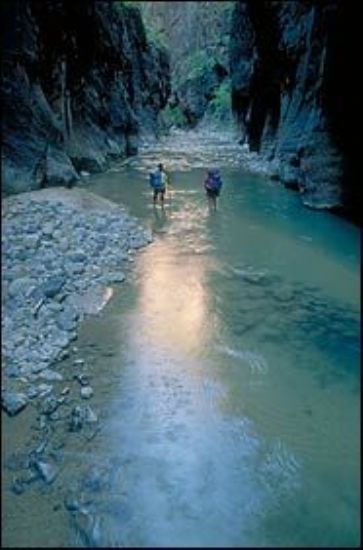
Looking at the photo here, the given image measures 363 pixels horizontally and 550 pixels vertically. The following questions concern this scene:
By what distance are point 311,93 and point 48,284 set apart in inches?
697

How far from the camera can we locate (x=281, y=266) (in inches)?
557

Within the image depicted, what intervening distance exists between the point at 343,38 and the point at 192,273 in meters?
11.4

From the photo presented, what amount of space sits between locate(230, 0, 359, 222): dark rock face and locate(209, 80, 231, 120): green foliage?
38730 mm

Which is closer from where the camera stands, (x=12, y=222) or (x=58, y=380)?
(x=12, y=222)

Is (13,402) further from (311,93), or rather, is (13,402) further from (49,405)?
(311,93)

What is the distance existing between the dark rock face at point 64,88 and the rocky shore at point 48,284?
1011 millimetres

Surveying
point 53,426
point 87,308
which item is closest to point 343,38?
point 87,308

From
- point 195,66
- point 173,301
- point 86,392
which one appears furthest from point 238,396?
point 195,66

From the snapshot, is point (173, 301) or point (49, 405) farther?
point (173, 301)

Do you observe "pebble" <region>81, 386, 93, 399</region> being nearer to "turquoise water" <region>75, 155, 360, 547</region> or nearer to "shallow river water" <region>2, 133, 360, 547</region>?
"shallow river water" <region>2, 133, 360, 547</region>

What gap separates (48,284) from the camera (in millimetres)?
9836

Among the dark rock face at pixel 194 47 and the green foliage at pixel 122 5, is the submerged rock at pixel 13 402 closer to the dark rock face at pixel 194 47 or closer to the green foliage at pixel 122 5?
the green foliage at pixel 122 5

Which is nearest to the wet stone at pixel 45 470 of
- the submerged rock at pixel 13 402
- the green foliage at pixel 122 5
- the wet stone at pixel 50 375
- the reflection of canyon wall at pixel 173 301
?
the submerged rock at pixel 13 402

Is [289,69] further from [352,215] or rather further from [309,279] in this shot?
[309,279]
